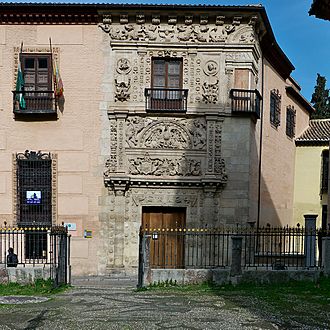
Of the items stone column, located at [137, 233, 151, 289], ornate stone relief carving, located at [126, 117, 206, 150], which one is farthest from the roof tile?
stone column, located at [137, 233, 151, 289]

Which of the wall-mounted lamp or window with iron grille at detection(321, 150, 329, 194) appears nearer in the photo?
the wall-mounted lamp

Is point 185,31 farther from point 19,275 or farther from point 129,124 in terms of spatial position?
point 19,275

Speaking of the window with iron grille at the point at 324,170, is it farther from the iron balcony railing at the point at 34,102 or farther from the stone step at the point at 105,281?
the iron balcony railing at the point at 34,102

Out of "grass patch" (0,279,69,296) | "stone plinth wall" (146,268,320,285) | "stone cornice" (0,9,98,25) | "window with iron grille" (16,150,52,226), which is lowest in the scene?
"grass patch" (0,279,69,296)

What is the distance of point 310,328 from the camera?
8.36 m

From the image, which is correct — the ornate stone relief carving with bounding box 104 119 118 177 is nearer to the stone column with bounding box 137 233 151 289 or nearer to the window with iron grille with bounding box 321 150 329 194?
the stone column with bounding box 137 233 151 289

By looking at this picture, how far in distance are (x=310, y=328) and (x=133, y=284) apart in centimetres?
752

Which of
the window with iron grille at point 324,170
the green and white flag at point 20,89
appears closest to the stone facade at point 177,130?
the green and white flag at point 20,89

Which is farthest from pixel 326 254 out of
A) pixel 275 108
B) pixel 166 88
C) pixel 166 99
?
pixel 275 108

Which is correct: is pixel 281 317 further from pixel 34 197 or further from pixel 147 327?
pixel 34 197

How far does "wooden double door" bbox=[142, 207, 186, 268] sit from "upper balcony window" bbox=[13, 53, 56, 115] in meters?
5.21

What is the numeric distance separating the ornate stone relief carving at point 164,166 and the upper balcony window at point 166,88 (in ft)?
5.91

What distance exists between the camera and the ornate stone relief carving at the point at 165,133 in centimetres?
1697

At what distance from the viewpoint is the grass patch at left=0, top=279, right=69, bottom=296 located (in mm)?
12391
